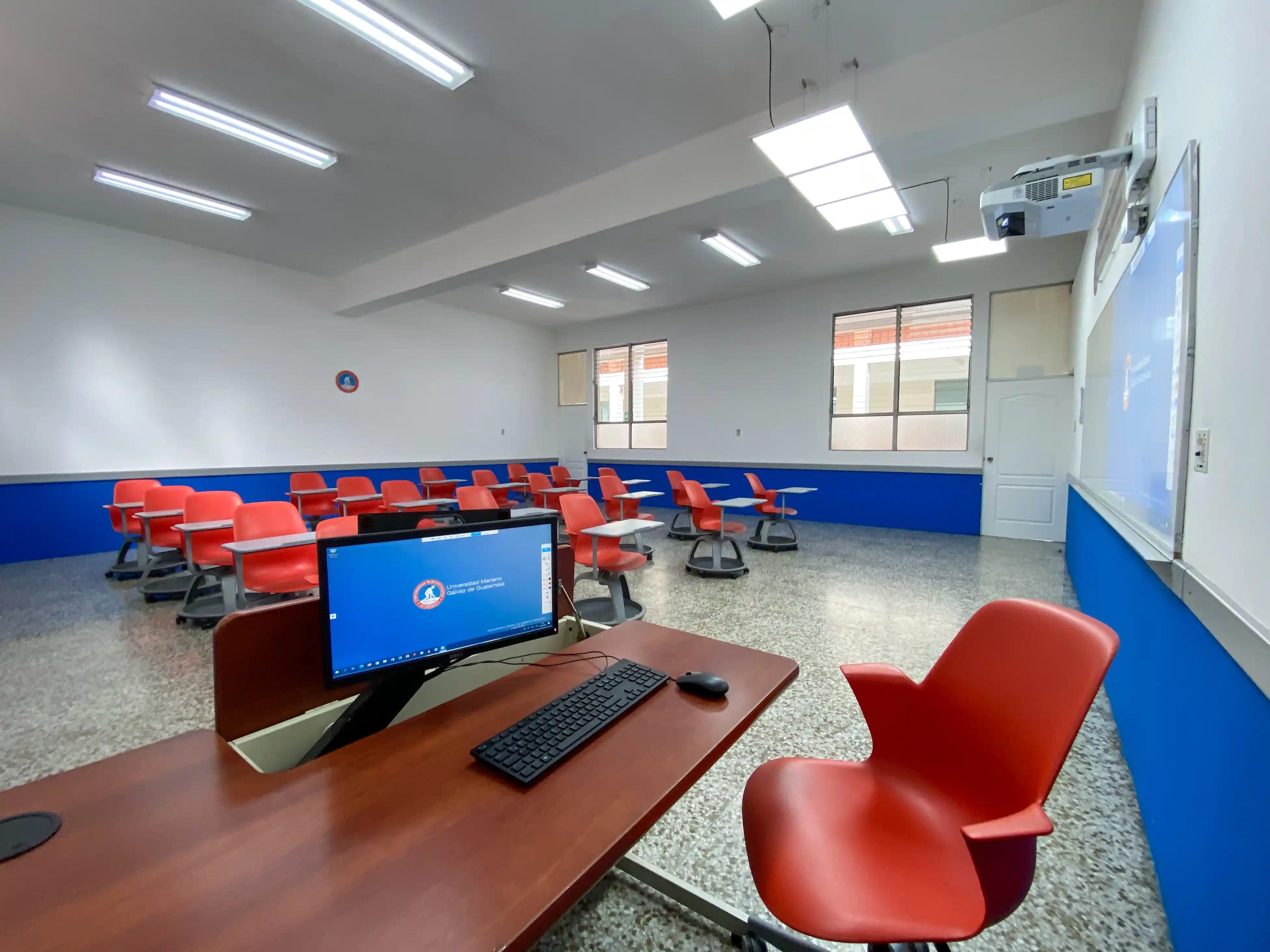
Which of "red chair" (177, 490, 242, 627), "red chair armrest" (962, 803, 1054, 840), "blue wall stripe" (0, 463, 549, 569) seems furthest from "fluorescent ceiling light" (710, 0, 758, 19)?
"blue wall stripe" (0, 463, 549, 569)

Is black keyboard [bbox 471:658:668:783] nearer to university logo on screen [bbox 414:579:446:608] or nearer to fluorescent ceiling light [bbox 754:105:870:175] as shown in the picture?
university logo on screen [bbox 414:579:446:608]

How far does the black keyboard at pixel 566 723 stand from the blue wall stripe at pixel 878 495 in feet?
23.2

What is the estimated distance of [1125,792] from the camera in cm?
193

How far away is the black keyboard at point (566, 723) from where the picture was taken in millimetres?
946

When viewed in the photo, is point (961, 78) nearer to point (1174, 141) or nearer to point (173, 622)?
point (1174, 141)

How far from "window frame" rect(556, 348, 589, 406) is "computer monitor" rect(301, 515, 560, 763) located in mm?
9609

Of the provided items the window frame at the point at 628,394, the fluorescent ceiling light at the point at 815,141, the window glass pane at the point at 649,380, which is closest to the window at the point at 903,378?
the window frame at the point at 628,394

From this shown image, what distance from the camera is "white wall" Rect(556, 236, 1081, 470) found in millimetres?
6727

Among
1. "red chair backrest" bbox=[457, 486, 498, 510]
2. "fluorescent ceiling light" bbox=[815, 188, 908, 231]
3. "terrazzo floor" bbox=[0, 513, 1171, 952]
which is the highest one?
"fluorescent ceiling light" bbox=[815, 188, 908, 231]

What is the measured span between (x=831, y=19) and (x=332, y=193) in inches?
175

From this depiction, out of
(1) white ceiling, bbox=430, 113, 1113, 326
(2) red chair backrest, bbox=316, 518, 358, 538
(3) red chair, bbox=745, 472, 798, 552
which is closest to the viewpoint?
(2) red chair backrest, bbox=316, 518, 358, 538

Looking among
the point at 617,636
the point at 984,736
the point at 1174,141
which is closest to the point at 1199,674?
the point at 984,736

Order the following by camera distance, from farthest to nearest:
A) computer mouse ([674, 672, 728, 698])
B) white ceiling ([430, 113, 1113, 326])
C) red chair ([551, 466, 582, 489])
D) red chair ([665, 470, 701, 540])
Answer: red chair ([551, 466, 582, 489]) → red chair ([665, 470, 701, 540]) → white ceiling ([430, 113, 1113, 326]) → computer mouse ([674, 672, 728, 698])

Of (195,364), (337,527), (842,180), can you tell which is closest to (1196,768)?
(337,527)
